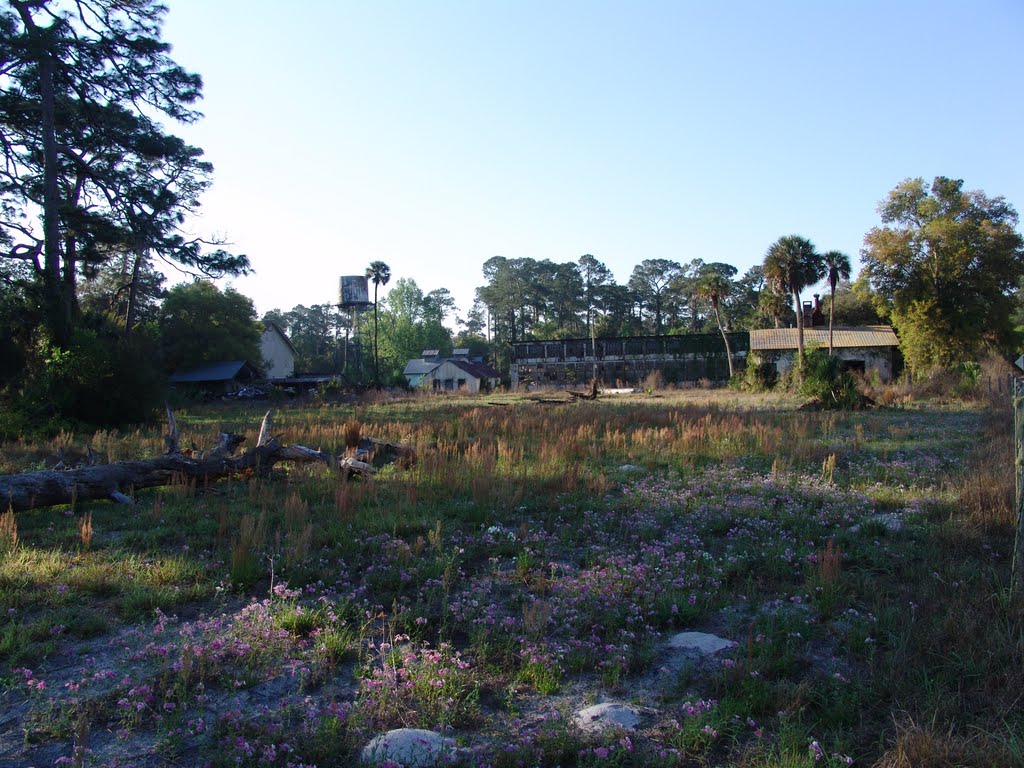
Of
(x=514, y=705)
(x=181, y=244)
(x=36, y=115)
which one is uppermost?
(x=36, y=115)

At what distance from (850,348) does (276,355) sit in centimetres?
5379

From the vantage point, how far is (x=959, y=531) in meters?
5.68

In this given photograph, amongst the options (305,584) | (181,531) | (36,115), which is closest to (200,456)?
(181,531)

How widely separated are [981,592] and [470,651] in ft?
11.1

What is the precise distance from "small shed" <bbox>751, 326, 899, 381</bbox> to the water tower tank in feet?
137

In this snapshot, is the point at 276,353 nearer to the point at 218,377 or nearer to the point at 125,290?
the point at 218,377

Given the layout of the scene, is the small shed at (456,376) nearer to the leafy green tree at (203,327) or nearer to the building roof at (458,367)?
the building roof at (458,367)

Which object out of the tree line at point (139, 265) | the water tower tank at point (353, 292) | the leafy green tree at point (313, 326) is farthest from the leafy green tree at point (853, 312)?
the leafy green tree at point (313, 326)

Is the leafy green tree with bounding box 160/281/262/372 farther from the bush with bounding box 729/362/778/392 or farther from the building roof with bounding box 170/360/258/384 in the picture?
the bush with bounding box 729/362/778/392

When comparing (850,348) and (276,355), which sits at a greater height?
(276,355)

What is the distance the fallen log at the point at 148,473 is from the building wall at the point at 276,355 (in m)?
57.6

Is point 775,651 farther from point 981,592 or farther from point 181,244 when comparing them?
point 181,244

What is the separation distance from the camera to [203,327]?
178 ft

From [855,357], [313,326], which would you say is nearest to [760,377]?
[855,357]
